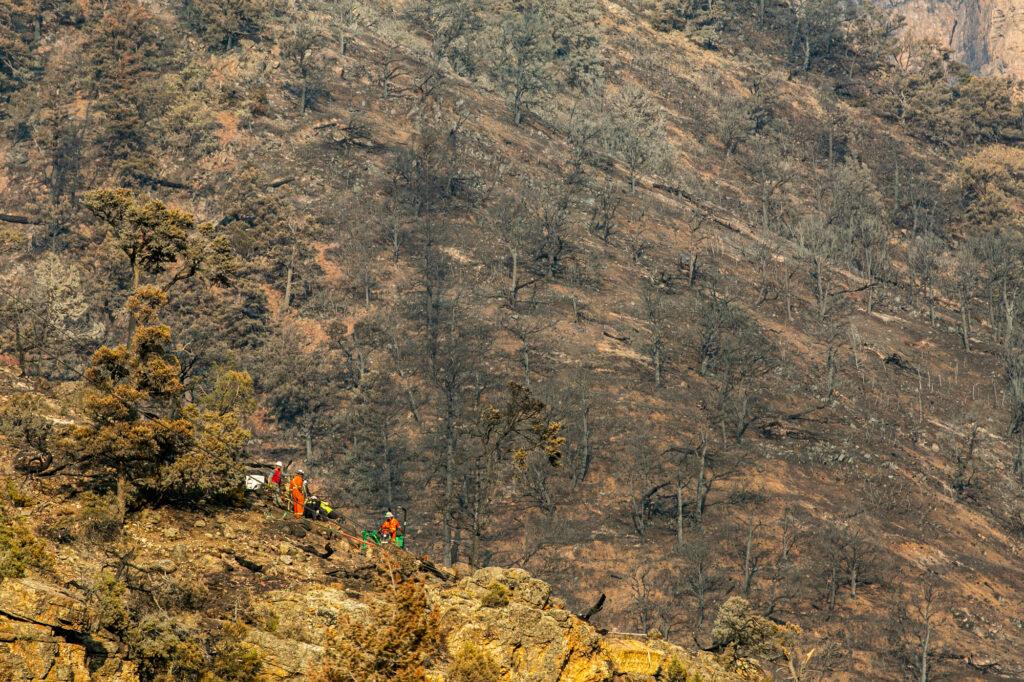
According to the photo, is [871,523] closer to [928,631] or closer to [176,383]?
[928,631]

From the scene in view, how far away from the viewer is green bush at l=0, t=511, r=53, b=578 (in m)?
22.1

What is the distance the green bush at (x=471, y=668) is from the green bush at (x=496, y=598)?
3073mm

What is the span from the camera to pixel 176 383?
3203cm

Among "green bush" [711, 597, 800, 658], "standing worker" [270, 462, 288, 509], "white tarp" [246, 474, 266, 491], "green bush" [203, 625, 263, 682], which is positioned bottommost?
"green bush" [711, 597, 800, 658]

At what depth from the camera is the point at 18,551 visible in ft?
75.3

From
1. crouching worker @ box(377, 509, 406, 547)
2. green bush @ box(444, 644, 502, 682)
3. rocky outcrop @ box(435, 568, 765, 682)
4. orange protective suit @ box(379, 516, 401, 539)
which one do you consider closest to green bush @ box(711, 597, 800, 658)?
rocky outcrop @ box(435, 568, 765, 682)

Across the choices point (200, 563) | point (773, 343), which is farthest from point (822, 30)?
point (200, 563)

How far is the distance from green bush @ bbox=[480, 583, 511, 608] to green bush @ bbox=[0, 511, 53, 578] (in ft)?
36.1

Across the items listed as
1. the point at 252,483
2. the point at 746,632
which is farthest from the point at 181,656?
the point at 746,632

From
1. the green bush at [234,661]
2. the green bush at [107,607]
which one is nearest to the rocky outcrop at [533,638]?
the green bush at [234,661]

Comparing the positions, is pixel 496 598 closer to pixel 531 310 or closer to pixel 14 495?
pixel 14 495

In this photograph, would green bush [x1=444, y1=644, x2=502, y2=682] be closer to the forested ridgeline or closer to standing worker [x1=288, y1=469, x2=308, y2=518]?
standing worker [x1=288, y1=469, x2=308, y2=518]

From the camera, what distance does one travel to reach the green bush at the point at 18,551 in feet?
72.4

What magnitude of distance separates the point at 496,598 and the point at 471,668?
4197 mm
